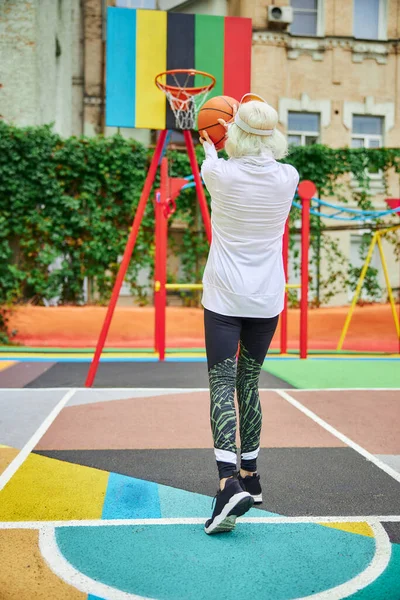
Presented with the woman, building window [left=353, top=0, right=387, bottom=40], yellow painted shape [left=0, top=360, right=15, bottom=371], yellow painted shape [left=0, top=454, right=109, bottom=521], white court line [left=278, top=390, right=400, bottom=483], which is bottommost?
yellow painted shape [left=0, top=360, right=15, bottom=371]

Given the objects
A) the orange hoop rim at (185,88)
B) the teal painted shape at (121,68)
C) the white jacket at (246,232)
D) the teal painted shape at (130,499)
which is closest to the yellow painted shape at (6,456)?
the teal painted shape at (130,499)

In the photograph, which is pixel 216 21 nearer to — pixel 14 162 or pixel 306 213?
pixel 306 213

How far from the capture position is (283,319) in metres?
8.31

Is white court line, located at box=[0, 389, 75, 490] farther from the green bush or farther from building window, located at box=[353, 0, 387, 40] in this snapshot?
building window, located at box=[353, 0, 387, 40]

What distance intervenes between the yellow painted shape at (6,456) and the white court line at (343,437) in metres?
1.95

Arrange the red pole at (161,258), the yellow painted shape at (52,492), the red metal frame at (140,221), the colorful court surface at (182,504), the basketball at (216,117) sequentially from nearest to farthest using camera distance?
the colorful court surface at (182,504), the yellow painted shape at (52,492), the basketball at (216,117), the red metal frame at (140,221), the red pole at (161,258)

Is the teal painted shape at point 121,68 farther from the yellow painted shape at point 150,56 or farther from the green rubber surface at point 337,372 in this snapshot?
the green rubber surface at point 337,372

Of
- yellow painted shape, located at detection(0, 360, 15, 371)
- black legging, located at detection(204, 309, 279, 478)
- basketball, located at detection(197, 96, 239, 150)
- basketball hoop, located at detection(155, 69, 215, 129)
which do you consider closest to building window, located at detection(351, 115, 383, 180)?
yellow painted shape, located at detection(0, 360, 15, 371)

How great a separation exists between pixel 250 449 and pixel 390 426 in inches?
A: 80.1

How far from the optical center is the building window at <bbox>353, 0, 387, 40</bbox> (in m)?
16.8

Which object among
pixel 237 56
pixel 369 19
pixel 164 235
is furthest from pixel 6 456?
pixel 369 19

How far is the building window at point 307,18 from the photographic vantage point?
16609mm

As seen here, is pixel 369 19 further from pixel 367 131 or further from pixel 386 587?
pixel 386 587

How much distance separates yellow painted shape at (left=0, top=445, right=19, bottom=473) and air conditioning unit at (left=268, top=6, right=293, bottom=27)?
47.1 ft
